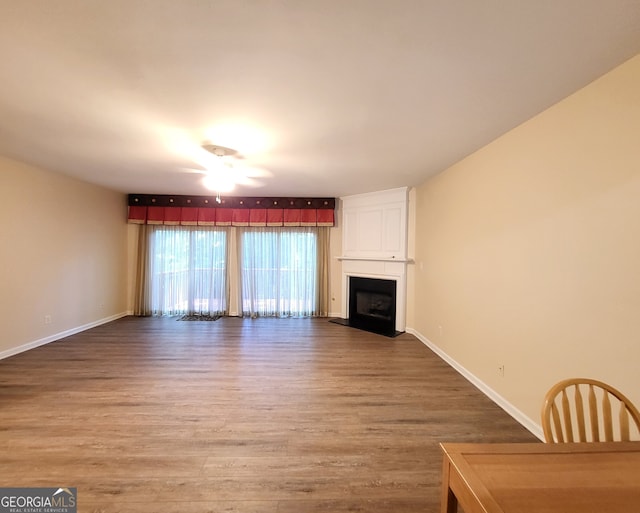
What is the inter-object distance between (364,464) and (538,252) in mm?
2035

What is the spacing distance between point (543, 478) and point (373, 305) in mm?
4179

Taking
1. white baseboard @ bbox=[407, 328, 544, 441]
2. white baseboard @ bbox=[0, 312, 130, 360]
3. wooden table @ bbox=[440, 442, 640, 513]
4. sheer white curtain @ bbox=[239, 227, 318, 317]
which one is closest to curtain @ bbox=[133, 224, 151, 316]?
white baseboard @ bbox=[0, 312, 130, 360]

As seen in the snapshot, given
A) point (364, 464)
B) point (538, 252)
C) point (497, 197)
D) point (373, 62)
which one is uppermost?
point (373, 62)

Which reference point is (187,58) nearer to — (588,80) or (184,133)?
(184,133)

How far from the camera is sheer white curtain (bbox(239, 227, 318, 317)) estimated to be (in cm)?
550

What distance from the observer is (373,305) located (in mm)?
4969

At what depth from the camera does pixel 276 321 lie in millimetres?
5230

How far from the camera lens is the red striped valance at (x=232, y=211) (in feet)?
17.4

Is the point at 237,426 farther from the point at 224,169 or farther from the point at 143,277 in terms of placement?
the point at 143,277

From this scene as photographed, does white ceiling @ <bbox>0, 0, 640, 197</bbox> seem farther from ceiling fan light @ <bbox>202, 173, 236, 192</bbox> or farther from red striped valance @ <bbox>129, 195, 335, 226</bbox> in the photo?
red striped valance @ <bbox>129, 195, 335, 226</bbox>

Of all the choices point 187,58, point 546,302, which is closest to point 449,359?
point 546,302

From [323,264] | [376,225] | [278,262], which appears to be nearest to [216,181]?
[278,262]

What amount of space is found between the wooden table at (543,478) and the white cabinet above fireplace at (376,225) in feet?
11.9

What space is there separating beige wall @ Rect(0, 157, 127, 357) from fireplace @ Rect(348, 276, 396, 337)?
15.3 feet
